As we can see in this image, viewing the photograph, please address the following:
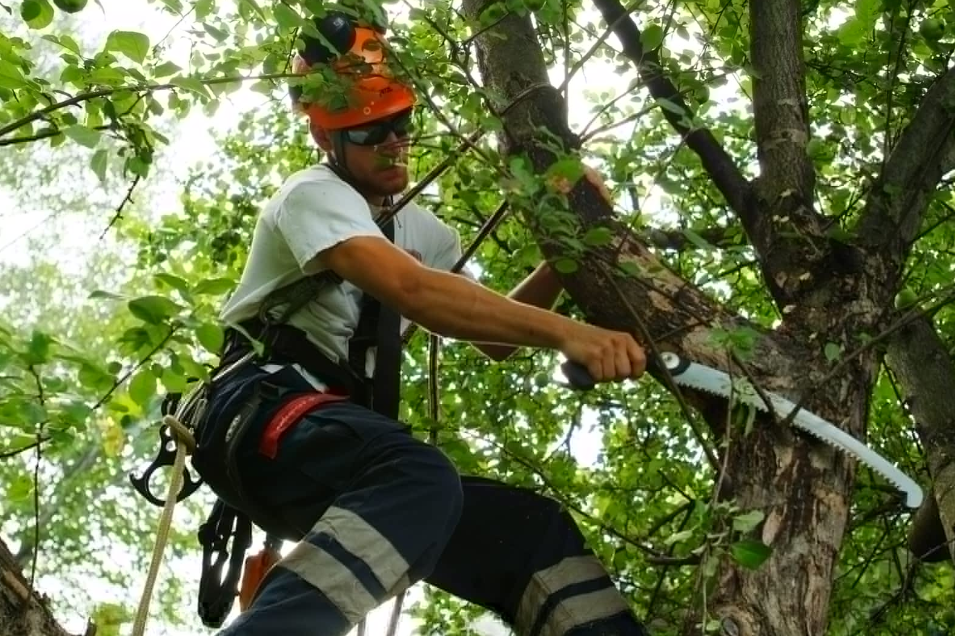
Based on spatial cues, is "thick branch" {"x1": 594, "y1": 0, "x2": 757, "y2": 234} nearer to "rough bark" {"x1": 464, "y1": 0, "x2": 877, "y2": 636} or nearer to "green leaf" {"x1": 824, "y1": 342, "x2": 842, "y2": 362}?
"rough bark" {"x1": 464, "y1": 0, "x2": 877, "y2": 636}

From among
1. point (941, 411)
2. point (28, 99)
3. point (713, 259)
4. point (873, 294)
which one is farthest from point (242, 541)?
point (713, 259)

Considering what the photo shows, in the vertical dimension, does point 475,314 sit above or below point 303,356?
below

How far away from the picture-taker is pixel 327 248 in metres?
2.69

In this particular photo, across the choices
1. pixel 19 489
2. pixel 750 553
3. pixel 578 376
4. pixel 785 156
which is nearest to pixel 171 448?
pixel 19 489

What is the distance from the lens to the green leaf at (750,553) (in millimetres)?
2106

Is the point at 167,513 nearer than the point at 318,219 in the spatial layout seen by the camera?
Yes

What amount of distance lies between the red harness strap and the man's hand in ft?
1.89

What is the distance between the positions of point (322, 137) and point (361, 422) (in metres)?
A: 0.90

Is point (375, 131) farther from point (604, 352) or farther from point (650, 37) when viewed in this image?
point (604, 352)

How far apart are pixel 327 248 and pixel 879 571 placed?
342 cm

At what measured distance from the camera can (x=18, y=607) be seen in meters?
2.26

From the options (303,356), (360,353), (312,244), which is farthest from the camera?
(360,353)

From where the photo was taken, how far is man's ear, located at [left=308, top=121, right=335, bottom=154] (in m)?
3.21

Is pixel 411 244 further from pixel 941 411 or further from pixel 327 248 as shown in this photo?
pixel 941 411
